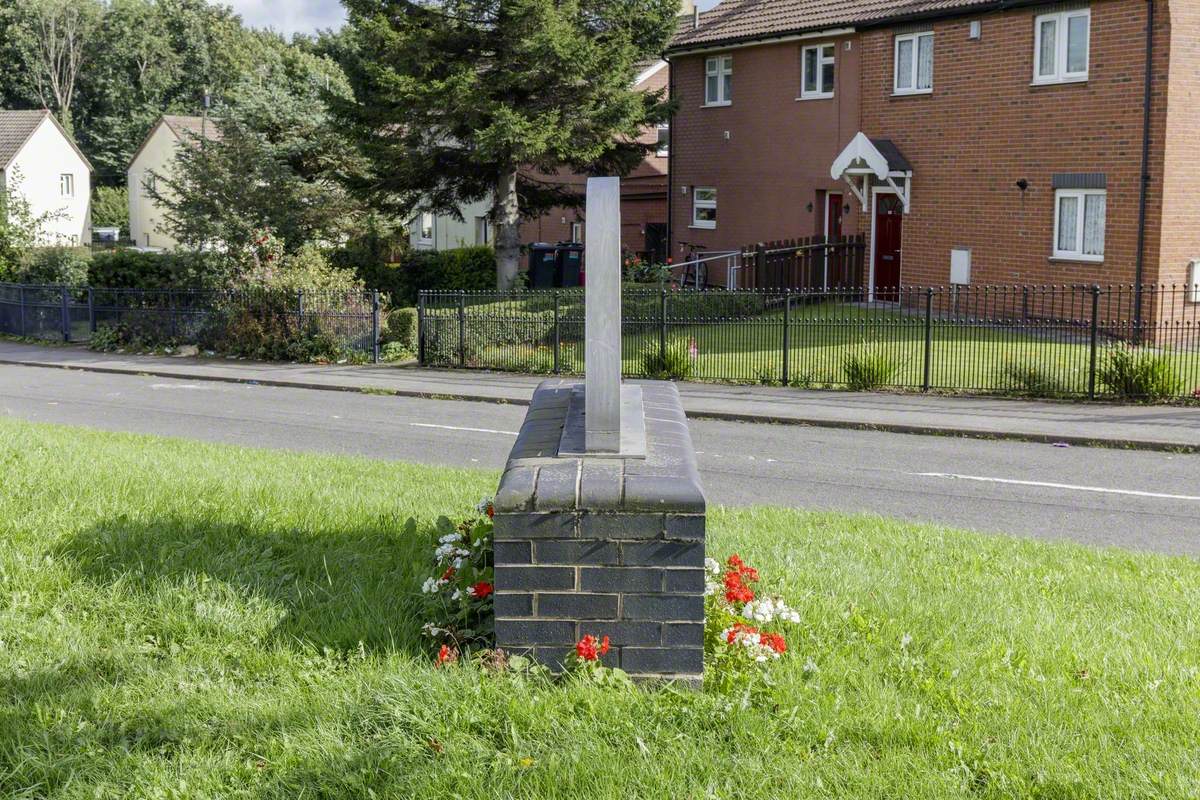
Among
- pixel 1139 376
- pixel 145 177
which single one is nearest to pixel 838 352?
pixel 1139 376

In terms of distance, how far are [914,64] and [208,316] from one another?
16635 millimetres

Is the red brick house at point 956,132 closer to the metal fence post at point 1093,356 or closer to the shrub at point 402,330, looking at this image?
the metal fence post at point 1093,356

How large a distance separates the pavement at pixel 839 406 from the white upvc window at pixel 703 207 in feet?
48.8

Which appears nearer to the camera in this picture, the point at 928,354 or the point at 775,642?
the point at 775,642

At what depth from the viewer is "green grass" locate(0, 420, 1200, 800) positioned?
4418mm

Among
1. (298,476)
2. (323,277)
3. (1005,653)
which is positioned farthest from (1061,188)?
(1005,653)

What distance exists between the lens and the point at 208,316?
92.2 ft

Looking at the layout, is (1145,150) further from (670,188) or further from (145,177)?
(145,177)

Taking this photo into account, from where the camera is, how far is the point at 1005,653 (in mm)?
5633

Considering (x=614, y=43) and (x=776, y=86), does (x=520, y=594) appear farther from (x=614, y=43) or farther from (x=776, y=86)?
(x=776, y=86)

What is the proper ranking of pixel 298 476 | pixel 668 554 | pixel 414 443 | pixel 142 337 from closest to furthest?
1. pixel 668 554
2. pixel 298 476
3. pixel 414 443
4. pixel 142 337

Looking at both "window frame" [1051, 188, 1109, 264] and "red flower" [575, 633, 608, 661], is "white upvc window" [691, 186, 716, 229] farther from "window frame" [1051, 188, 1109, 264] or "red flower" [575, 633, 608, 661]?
"red flower" [575, 633, 608, 661]

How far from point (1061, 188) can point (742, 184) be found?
11.6 m

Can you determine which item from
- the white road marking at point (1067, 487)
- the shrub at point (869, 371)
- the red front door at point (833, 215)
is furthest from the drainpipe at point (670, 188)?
the white road marking at point (1067, 487)
